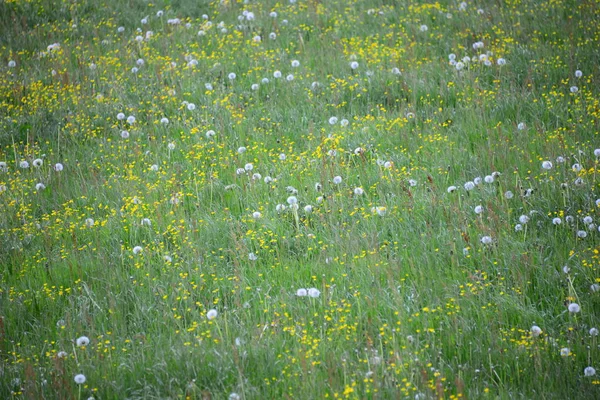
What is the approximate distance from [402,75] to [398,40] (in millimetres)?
1252

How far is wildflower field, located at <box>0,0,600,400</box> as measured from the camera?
148 inches

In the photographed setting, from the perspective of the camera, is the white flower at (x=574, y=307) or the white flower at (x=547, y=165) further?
the white flower at (x=547, y=165)

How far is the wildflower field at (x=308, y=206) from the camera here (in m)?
3.77

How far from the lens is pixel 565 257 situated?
4.42 m

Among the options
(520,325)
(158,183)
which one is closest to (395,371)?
(520,325)

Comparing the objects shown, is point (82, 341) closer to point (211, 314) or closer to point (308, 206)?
point (211, 314)

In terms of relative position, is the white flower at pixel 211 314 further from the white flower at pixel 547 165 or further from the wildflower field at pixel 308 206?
the white flower at pixel 547 165

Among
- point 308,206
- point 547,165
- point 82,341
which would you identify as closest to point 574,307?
point 547,165

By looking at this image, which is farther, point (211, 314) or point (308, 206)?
point (308, 206)

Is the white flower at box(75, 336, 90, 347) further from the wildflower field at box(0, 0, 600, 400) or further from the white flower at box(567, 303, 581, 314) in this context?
the white flower at box(567, 303, 581, 314)

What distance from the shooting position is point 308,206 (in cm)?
530

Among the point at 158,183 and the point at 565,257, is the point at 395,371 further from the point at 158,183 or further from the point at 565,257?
the point at 158,183

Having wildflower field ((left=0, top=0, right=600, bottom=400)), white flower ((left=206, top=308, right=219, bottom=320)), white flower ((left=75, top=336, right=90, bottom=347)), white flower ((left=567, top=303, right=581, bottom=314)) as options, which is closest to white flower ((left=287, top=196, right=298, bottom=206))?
wildflower field ((left=0, top=0, right=600, bottom=400))

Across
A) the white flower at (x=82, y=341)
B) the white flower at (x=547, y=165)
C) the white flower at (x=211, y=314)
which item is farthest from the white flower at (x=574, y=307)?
the white flower at (x=82, y=341)
